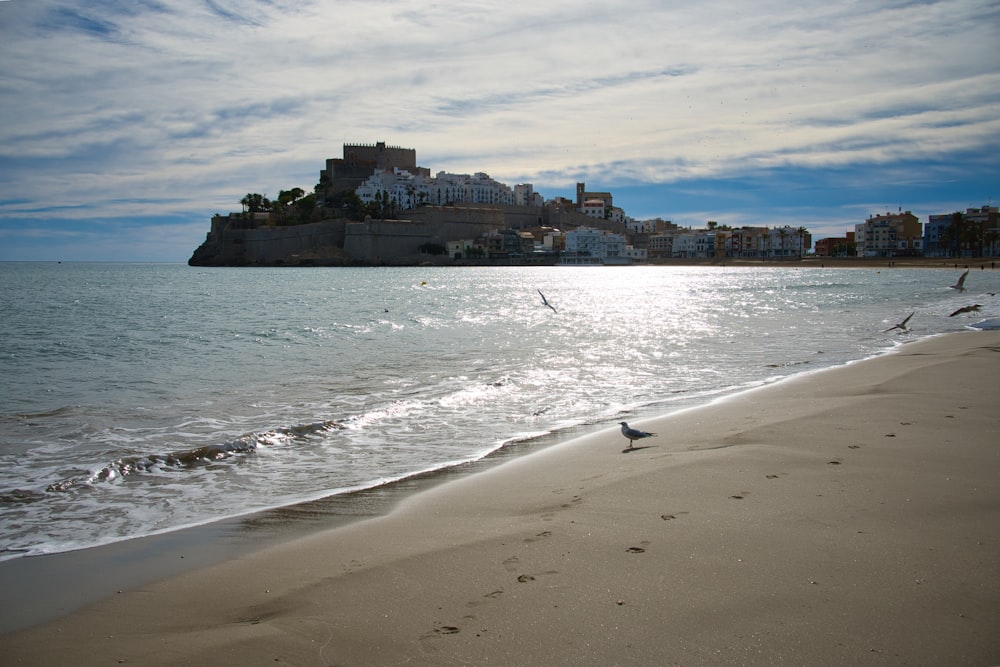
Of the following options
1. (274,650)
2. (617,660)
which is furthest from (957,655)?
(274,650)

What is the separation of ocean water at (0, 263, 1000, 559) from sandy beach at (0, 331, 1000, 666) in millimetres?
1434

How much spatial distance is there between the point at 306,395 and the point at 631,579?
719 cm

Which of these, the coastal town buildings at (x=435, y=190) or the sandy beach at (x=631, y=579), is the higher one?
the coastal town buildings at (x=435, y=190)

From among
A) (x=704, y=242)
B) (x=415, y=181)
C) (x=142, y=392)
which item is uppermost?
(x=415, y=181)

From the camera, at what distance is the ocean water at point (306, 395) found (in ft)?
16.8

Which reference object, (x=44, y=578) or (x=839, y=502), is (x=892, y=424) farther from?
(x=44, y=578)

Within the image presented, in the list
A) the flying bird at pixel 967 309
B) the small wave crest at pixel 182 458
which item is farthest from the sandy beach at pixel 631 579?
the flying bird at pixel 967 309

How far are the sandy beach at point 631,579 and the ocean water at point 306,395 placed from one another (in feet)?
4.70

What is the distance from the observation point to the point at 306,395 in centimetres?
927

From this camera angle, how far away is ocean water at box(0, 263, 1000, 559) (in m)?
5.13

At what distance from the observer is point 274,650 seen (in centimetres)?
245

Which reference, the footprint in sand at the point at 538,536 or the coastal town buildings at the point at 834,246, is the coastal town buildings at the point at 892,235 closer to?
the coastal town buildings at the point at 834,246

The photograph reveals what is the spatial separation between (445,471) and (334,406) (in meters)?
3.41

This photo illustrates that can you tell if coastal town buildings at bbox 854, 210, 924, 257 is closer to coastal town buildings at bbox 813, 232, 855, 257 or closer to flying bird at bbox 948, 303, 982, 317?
coastal town buildings at bbox 813, 232, 855, 257
